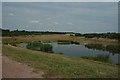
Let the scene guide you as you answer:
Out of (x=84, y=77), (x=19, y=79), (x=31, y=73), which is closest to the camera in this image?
(x=19, y=79)

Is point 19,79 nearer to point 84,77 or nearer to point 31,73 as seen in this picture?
point 31,73

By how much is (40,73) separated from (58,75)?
36.4 inches

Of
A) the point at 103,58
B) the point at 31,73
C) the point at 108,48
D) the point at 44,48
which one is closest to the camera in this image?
the point at 31,73

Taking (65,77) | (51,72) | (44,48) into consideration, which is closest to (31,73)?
(51,72)

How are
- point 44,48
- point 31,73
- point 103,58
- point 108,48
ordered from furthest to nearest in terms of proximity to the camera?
1. point 108,48
2. point 44,48
3. point 103,58
4. point 31,73

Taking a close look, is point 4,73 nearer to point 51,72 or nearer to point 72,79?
point 51,72

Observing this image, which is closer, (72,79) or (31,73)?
(72,79)

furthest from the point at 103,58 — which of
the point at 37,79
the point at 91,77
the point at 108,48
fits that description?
the point at 108,48

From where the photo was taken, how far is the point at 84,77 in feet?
24.4

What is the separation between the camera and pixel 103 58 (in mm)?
16938

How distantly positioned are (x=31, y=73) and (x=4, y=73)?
1252 mm

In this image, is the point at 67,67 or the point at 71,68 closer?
the point at 71,68

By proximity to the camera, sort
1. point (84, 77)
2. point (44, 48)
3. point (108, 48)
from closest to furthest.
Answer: point (84, 77)
point (44, 48)
point (108, 48)

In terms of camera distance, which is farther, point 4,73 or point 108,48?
point 108,48
